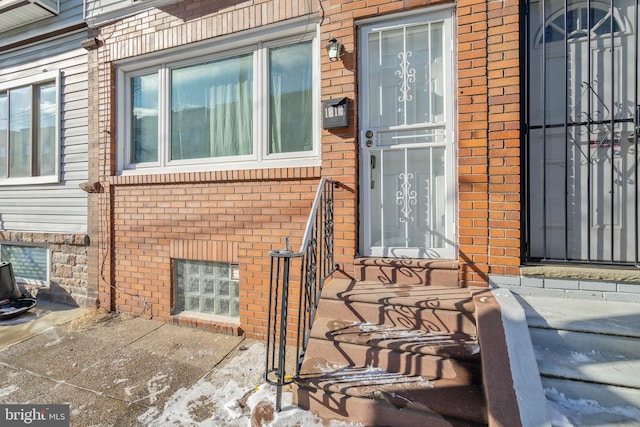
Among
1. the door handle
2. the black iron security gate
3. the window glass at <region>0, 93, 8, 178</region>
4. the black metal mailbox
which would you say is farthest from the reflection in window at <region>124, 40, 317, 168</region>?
the window glass at <region>0, 93, 8, 178</region>

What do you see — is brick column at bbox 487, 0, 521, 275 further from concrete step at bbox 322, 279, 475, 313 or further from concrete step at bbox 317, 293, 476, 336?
concrete step at bbox 317, 293, 476, 336

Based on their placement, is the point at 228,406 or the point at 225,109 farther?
the point at 225,109

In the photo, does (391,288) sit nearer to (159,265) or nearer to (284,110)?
(284,110)

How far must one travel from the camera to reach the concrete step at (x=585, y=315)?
82.3 inches

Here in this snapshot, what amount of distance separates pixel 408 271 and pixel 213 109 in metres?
2.91

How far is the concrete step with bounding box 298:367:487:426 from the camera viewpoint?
186 centimetres

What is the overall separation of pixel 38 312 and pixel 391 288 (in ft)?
15.3

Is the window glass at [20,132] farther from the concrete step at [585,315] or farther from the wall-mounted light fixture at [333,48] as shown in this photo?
the concrete step at [585,315]

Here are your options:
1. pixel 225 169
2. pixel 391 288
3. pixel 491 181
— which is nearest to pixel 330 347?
pixel 391 288

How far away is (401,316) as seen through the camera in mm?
2459

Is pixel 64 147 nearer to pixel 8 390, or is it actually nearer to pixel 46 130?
pixel 46 130

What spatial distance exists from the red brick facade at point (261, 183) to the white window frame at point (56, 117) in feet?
2.64

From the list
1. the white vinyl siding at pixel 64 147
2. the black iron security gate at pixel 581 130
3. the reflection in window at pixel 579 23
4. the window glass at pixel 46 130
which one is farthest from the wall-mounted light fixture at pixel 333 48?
the window glass at pixel 46 130

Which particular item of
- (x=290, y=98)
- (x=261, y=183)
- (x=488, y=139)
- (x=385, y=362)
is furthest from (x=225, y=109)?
(x=385, y=362)
